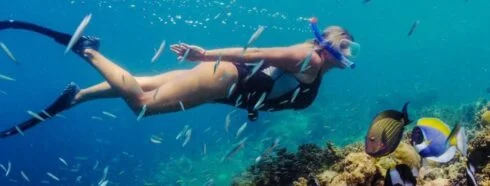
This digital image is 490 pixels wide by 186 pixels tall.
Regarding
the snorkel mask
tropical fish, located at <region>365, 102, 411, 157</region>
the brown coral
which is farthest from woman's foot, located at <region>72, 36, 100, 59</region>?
tropical fish, located at <region>365, 102, 411, 157</region>

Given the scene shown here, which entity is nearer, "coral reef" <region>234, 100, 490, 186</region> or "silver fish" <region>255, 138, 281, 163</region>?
"coral reef" <region>234, 100, 490, 186</region>

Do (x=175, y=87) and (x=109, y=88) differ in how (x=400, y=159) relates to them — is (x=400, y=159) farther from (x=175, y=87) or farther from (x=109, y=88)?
(x=109, y=88)

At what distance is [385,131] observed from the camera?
3.06 meters

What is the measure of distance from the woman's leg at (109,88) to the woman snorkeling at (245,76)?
7.1 inches

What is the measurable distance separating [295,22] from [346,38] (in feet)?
386

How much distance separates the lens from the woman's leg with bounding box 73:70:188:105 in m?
7.06

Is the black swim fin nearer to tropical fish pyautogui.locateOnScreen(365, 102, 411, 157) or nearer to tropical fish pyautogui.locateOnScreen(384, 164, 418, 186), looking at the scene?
tropical fish pyautogui.locateOnScreen(365, 102, 411, 157)

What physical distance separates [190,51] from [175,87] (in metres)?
0.86

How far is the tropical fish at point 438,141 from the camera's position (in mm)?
2865

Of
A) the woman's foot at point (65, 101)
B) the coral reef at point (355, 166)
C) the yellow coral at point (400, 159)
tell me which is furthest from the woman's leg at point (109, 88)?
the yellow coral at point (400, 159)

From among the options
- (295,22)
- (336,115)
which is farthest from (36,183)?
(295,22)

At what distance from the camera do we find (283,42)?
108875 mm

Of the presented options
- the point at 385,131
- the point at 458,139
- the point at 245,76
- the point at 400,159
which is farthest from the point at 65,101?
the point at 458,139

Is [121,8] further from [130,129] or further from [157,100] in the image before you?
[157,100]
